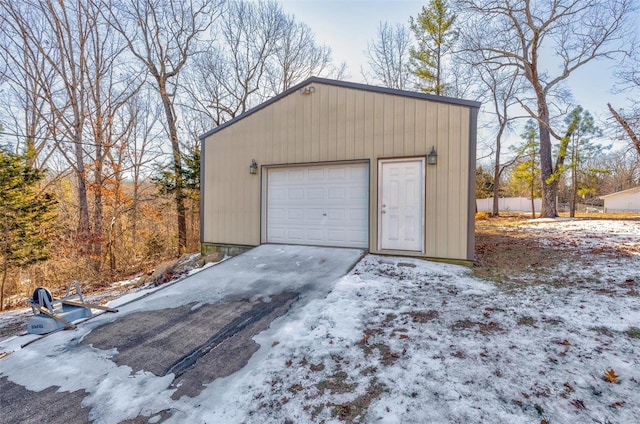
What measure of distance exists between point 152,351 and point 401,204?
4535mm

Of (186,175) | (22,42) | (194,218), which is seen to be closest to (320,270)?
(186,175)

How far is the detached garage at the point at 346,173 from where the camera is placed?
5309 mm

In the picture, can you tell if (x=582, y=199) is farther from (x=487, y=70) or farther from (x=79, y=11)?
(x=79, y=11)

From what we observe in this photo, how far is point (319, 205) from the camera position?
6.41m

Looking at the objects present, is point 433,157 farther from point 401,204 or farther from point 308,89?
point 308,89

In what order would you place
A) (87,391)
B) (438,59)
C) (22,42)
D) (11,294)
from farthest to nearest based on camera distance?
(438,59) < (22,42) < (11,294) < (87,391)

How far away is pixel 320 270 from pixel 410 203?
2.19 metres

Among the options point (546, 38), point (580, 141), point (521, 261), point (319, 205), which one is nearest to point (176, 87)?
point (319, 205)

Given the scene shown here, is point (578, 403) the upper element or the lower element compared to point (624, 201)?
lower

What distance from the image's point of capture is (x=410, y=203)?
5.62 metres

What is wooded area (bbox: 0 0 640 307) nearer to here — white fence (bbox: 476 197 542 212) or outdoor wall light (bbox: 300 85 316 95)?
outdoor wall light (bbox: 300 85 316 95)

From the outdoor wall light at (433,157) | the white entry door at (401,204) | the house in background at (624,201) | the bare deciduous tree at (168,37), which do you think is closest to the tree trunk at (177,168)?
the bare deciduous tree at (168,37)

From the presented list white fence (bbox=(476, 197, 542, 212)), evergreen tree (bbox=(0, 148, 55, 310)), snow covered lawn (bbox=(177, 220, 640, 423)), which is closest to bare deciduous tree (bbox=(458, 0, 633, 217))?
snow covered lawn (bbox=(177, 220, 640, 423))

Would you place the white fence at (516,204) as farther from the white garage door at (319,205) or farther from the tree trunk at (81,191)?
the tree trunk at (81,191)
